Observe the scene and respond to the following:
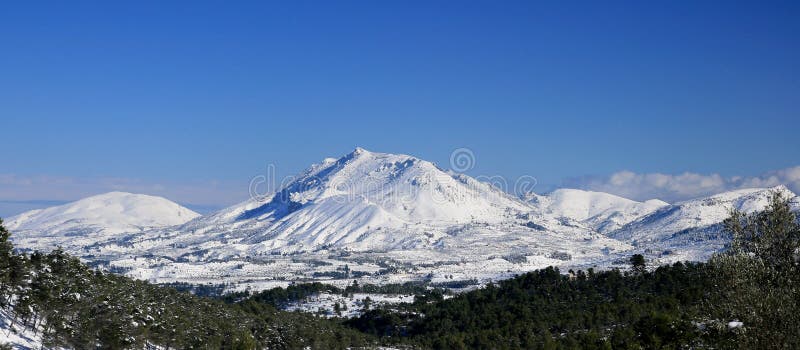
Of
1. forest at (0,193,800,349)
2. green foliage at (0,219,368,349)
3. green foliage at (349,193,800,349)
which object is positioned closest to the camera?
green foliage at (349,193,800,349)

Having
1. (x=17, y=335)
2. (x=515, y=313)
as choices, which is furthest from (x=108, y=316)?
(x=515, y=313)

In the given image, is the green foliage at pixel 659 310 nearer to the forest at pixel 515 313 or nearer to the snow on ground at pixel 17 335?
the forest at pixel 515 313

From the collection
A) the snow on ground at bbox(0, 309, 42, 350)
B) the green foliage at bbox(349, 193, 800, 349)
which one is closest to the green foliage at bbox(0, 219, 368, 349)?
the snow on ground at bbox(0, 309, 42, 350)

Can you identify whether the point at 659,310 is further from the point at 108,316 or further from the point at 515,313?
the point at 108,316

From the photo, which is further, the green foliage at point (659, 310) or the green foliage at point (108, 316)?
the green foliage at point (108, 316)

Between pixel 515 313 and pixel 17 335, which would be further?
pixel 515 313

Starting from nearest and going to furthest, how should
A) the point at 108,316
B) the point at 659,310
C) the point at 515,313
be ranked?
1. the point at 108,316
2. the point at 659,310
3. the point at 515,313

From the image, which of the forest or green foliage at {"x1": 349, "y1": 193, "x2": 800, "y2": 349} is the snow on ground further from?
green foliage at {"x1": 349, "y1": 193, "x2": 800, "y2": 349}

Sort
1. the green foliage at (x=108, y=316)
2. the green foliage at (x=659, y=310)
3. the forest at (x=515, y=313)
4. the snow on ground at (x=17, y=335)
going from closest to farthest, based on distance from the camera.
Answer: the green foliage at (x=659, y=310), the forest at (x=515, y=313), the snow on ground at (x=17, y=335), the green foliage at (x=108, y=316)

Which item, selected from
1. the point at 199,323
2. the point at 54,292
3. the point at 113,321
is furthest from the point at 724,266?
the point at 199,323

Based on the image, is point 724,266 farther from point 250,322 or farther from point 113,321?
point 250,322

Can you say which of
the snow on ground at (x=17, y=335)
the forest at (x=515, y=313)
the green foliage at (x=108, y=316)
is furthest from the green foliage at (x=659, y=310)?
the snow on ground at (x=17, y=335)
